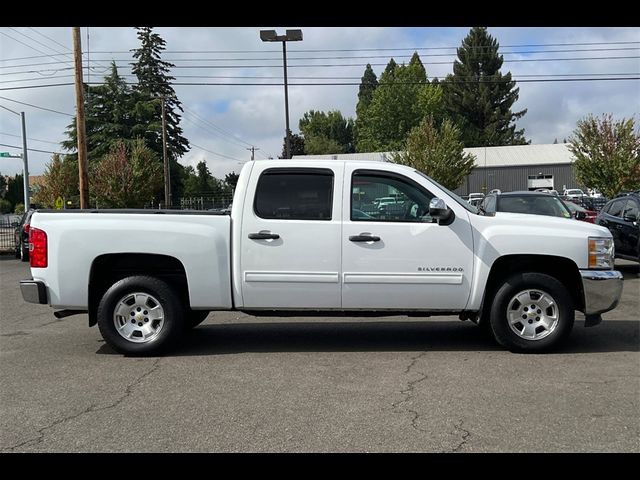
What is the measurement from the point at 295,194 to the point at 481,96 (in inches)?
3119

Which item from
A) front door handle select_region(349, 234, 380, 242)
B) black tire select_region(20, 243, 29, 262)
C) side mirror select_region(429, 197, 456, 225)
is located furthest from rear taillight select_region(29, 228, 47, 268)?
black tire select_region(20, 243, 29, 262)

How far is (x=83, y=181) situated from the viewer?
1942cm

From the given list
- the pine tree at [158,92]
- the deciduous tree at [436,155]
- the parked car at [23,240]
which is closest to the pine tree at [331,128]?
the pine tree at [158,92]

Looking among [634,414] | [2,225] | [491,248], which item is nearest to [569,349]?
[491,248]

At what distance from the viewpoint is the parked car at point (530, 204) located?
11953mm

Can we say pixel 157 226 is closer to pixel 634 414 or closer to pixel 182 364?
pixel 182 364

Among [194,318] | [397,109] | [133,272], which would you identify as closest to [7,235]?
[194,318]

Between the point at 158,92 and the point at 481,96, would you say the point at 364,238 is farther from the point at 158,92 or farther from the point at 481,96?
the point at 481,96

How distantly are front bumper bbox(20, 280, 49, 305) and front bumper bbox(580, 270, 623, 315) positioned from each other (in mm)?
5601

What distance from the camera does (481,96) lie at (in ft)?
263

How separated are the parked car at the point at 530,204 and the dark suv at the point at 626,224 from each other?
46.6 inches

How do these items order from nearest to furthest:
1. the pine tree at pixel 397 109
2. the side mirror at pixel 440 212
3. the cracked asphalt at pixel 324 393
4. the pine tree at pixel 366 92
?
the cracked asphalt at pixel 324 393 → the side mirror at pixel 440 212 → the pine tree at pixel 397 109 → the pine tree at pixel 366 92

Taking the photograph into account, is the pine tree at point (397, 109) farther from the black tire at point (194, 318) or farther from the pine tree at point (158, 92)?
the black tire at point (194, 318)
